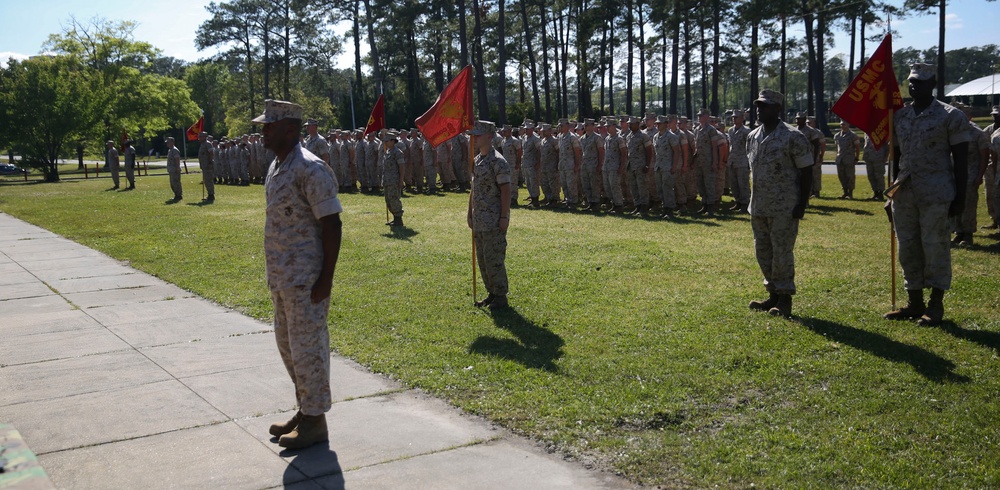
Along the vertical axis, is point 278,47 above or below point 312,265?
above

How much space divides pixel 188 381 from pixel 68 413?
0.97 meters

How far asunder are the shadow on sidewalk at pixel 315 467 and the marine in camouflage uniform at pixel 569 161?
15661 mm

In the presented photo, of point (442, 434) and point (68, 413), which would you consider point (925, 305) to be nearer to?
point (442, 434)

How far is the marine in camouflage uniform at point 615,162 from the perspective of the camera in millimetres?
19016

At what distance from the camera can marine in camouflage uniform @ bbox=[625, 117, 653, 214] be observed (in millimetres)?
18422

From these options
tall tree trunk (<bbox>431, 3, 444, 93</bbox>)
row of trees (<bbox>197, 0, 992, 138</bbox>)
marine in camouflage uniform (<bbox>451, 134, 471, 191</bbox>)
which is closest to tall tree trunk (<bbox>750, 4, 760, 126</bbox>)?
row of trees (<bbox>197, 0, 992, 138</bbox>)

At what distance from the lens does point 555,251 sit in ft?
43.2

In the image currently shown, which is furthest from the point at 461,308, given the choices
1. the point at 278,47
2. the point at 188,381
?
the point at 278,47

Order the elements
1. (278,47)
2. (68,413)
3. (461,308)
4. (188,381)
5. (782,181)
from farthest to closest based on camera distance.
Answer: (278,47)
(461,308)
(782,181)
(188,381)
(68,413)

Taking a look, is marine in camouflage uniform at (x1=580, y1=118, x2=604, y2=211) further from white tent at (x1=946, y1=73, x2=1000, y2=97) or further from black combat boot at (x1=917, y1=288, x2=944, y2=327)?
white tent at (x1=946, y1=73, x2=1000, y2=97)

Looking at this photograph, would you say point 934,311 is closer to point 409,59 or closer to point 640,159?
point 640,159

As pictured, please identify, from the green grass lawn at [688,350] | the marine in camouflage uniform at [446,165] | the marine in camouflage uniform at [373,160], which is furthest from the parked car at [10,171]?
the green grass lawn at [688,350]

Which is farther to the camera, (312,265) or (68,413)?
(68,413)

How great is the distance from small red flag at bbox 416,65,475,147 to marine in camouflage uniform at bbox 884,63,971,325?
4.72 meters
